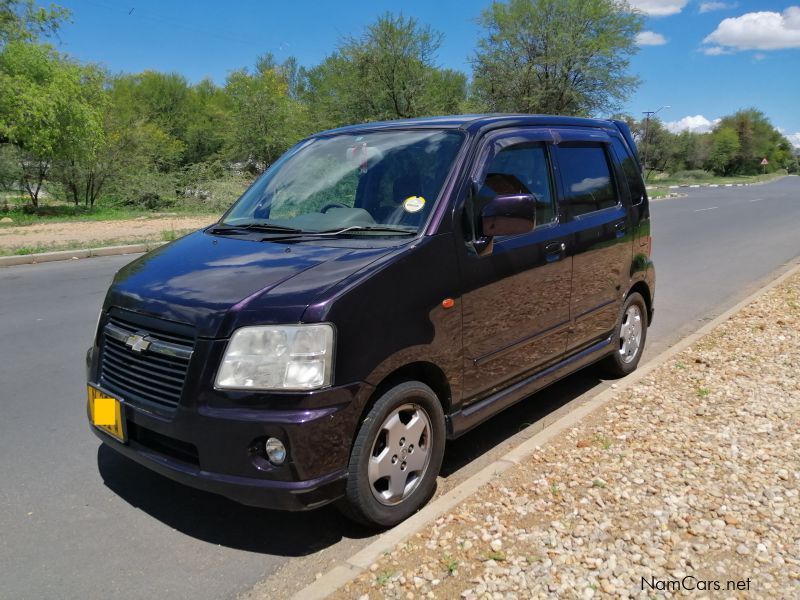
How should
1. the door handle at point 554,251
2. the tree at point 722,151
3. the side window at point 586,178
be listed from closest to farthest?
the door handle at point 554,251, the side window at point 586,178, the tree at point 722,151

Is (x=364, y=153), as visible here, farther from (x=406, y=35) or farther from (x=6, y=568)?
(x=406, y=35)

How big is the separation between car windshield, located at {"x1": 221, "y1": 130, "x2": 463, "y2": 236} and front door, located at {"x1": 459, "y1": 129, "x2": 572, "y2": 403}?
0.90ft

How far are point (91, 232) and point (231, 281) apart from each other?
1666 cm

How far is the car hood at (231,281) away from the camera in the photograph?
113 inches

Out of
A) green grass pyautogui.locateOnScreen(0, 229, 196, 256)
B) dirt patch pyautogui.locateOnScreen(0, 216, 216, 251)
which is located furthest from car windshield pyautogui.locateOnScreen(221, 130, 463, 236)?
dirt patch pyautogui.locateOnScreen(0, 216, 216, 251)

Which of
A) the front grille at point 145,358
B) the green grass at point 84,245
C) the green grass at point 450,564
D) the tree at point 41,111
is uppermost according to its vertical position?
the tree at point 41,111

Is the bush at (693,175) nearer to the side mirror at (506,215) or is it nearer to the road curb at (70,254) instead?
the road curb at (70,254)

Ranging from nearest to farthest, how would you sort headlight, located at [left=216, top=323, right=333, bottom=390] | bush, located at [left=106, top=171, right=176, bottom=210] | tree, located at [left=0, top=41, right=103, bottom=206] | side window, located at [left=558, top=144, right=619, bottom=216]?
headlight, located at [left=216, top=323, right=333, bottom=390]
side window, located at [left=558, top=144, right=619, bottom=216]
tree, located at [left=0, top=41, right=103, bottom=206]
bush, located at [left=106, top=171, right=176, bottom=210]

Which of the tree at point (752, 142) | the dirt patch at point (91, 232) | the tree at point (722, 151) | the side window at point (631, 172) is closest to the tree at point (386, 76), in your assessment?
the dirt patch at point (91, 232)

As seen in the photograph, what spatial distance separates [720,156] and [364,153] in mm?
120068

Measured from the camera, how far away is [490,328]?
3.75m

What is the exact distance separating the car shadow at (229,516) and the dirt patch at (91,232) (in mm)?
12200

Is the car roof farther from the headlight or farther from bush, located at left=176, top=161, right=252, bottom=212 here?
bush, located at left=176, top=161, right=252, bottom=212

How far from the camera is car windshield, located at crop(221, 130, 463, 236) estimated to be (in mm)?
3650
